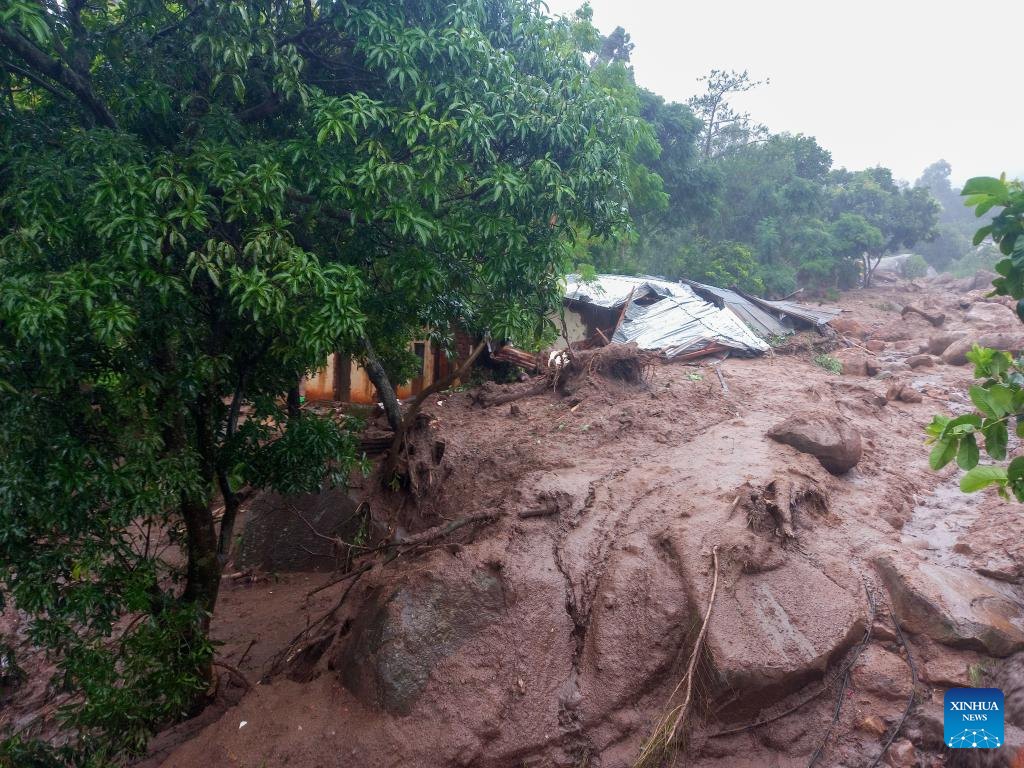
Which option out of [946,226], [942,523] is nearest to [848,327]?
[942,523]

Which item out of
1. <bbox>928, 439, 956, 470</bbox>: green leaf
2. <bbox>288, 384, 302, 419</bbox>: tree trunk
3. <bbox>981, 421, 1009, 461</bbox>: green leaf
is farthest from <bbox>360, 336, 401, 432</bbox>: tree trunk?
<bbox>981, 421, 1009, 461</bbox>: green leaf

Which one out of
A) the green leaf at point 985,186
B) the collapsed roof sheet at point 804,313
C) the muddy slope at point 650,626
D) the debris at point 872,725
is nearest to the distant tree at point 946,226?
the collapsed roof sheet at point 804,313

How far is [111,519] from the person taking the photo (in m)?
4.05

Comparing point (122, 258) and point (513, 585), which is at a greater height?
point (122, 258)

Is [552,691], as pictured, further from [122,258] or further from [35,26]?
[35,26]

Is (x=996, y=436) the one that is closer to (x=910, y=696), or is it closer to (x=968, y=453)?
(x=968, y=453)

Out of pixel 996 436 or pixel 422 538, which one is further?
pixel 422 538

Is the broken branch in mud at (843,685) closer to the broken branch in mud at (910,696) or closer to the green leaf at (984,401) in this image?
the broken branch in mud at (910,696)

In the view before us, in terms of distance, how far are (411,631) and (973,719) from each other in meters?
3.66

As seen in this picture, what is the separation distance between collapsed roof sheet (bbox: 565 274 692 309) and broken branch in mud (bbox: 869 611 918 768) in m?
11.6

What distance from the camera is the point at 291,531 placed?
29.4 ft

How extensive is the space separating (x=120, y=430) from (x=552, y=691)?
3486 mm

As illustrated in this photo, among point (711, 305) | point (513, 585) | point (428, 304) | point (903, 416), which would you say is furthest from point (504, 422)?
point (711, 305)

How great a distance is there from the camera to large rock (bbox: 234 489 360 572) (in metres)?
8.77
